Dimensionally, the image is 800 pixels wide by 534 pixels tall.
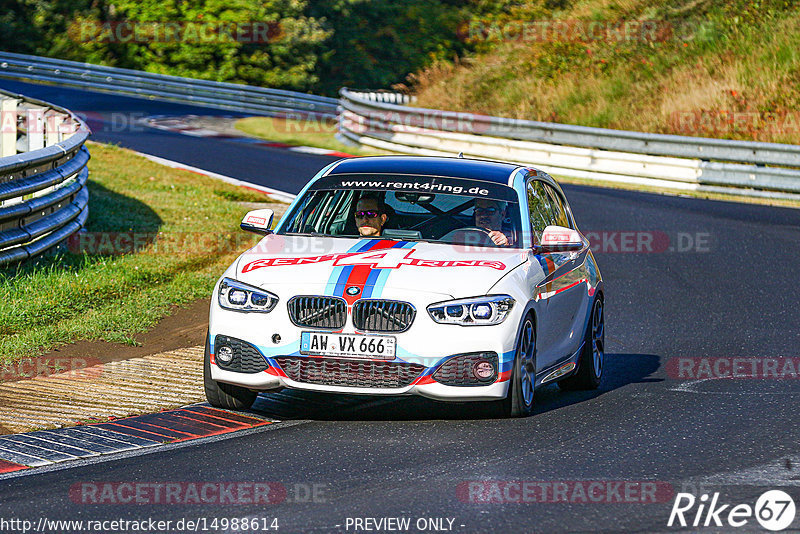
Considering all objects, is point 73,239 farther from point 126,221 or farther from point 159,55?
point 159,55

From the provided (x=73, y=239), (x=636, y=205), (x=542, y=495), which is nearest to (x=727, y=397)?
(x=542, y=495)

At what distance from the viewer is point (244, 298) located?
307 inches

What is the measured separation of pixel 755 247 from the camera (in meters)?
16.7

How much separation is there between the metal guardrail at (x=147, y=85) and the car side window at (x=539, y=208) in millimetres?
27781

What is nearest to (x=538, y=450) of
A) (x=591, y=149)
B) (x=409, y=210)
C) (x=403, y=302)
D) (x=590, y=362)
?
(x=403, y=302)

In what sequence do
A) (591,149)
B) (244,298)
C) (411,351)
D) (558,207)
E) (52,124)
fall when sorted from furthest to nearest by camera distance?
(591,149) < (52,124) < (558,207) < (244,298) < (411,351)

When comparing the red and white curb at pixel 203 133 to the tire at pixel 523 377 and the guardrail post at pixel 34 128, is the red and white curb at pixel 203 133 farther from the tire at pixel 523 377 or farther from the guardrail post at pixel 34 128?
the tire at pixel 523 377

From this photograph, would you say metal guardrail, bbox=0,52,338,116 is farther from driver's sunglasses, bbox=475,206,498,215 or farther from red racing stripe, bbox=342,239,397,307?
red racing stripe, bbox=342,239,397,307

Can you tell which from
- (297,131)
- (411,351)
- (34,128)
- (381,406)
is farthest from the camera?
(297,131)

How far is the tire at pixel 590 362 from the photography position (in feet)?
30.6

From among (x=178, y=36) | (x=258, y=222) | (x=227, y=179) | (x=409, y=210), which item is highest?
(x=409, y=210)

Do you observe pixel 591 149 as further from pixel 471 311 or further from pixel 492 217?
pixel 471 311

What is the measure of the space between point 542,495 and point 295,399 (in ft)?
9.59

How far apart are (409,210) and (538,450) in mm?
2677
